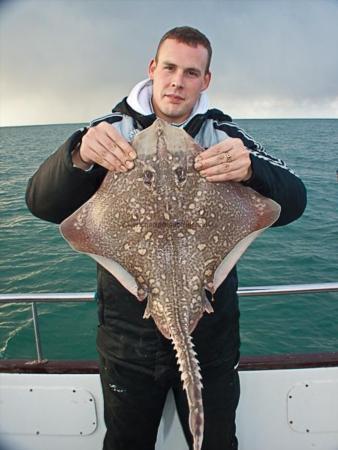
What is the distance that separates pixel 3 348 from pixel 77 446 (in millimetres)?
5576

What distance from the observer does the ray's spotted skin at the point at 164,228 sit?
80.0 inches

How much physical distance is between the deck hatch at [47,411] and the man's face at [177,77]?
7.70ft

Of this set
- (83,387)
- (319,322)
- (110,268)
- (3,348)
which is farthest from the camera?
(319,322)

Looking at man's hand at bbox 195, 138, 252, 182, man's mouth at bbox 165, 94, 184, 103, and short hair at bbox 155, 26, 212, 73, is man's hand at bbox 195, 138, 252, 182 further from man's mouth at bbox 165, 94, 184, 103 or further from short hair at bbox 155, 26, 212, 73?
short hair at bbox 155, 26, 212, 73

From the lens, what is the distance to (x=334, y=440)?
3.47 meters

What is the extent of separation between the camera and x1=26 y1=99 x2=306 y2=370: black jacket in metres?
2.26

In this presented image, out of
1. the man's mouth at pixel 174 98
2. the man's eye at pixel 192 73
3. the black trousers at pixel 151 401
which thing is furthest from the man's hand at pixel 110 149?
the black trousers at pixel 151 401

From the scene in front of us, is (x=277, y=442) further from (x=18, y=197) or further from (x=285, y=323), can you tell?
(x=18, y=197)

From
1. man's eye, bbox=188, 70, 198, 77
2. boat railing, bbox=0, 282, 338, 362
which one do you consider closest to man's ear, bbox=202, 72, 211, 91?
man's eye, bbox=188, 70, 198, 77

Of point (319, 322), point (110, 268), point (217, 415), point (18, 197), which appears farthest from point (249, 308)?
point (18, 197)

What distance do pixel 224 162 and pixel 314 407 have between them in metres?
2.46

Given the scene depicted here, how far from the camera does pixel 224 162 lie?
6.74ft

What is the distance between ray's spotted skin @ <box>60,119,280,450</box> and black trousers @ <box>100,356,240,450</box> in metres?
0.60

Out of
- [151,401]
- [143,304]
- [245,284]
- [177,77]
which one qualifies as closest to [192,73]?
[177,77]
